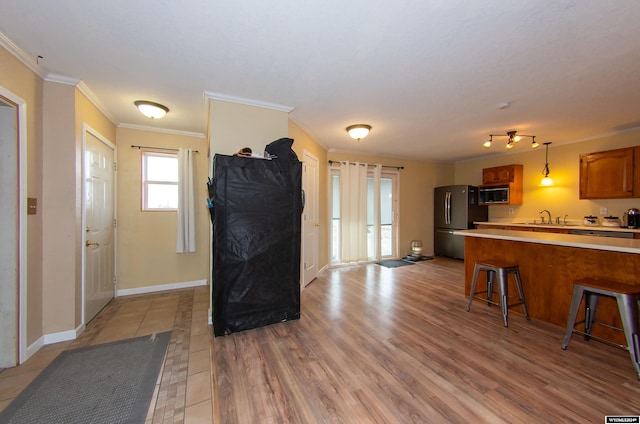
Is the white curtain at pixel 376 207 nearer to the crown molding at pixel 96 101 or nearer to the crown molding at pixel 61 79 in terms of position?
the crown molding at pixel 96 101

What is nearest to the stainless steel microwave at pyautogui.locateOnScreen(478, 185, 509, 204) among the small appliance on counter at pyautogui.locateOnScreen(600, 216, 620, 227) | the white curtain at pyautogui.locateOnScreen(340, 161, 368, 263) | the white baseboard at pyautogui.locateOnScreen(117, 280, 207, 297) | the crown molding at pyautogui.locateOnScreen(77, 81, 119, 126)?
the small appliance on counter at pyautogui.locateOnScreen(600, 216, 620, 227)

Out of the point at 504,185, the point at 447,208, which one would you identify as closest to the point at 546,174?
the point at 504,185

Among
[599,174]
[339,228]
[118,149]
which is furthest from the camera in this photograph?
[339,228]

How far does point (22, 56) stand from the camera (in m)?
2.04

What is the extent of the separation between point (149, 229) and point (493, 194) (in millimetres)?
6734

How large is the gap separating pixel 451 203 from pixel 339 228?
2930 mm

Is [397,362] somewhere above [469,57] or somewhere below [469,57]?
below

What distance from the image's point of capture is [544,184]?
4984 millimetres

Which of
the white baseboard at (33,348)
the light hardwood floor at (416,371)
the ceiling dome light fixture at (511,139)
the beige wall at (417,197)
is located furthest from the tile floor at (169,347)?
the ceiling dome light fixture at (511,139)

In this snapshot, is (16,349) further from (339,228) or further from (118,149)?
(339,228)

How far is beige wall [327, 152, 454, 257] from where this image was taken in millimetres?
6289

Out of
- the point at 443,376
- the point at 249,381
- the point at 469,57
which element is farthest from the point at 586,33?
the point at 249,381

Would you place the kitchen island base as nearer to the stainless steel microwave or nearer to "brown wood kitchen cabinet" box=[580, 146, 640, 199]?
"brown wood kitchen cabinet" box=[580, 146, 640, 199]

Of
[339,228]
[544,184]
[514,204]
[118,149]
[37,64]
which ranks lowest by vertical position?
[339,228]
